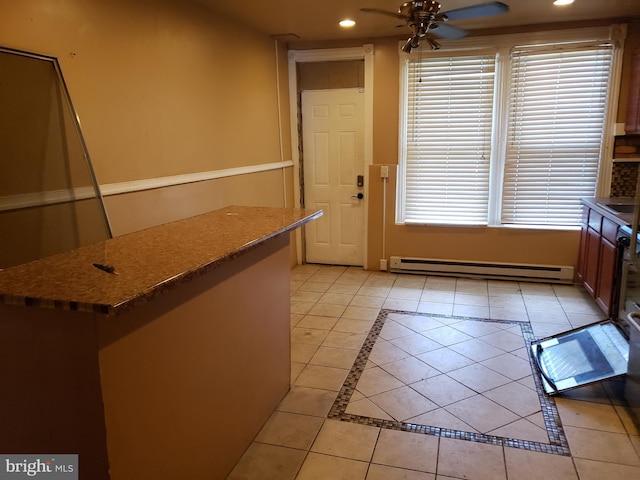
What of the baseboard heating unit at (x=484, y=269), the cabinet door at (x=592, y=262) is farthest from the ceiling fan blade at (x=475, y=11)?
the baseboard heating unit at (x=484, y=269)

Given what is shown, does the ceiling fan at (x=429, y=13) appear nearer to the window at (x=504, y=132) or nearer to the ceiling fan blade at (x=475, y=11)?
the ceiling fan blade at (x=475, y=11)

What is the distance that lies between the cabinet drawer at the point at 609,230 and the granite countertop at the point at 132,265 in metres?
2.49

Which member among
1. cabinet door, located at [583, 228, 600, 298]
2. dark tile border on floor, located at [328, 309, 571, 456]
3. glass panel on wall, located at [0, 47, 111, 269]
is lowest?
dark tile border on floor, located at [328, 309, 571, 456]

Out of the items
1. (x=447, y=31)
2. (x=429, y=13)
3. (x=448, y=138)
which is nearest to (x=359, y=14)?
(x=447, y=31)

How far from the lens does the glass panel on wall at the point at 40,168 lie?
2078mm

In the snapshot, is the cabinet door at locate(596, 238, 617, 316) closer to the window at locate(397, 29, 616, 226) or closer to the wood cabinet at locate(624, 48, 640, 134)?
the window at locate(397, 29, 616, 226)

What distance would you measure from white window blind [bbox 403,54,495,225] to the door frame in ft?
1.35

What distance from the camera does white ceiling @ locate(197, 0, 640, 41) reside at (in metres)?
3.57

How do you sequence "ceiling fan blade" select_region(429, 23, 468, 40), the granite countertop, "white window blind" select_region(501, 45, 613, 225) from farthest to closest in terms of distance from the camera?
"white window blind" select_region(501, 45, 613, 225) → "ceiling fan blade" select_region(429, 23, 468, 40) → the granite countertop

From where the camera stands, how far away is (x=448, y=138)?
15.8 ft

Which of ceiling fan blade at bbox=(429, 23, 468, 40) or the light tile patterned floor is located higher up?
ceiling fan blade at bbox=(429, 23, 468, 40)

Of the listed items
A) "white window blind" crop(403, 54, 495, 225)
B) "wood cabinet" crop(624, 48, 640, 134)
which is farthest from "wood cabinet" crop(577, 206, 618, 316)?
"white window blind" crop(403, 54, 495, 225)

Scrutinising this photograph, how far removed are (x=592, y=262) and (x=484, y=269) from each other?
1093mm

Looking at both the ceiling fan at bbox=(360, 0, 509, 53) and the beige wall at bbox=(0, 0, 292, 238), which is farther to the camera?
the ceiling fan at bbox=(360, 0, 509, 53)
